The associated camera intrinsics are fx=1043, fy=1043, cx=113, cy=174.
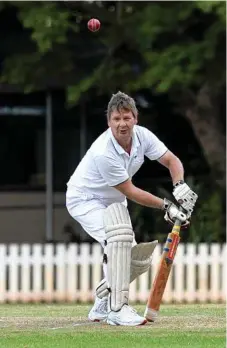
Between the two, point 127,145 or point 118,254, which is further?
point 127,145

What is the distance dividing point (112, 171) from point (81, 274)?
6393 mm

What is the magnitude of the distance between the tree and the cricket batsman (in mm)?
6144

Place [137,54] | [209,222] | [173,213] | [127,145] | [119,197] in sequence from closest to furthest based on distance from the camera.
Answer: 1. [173,213]
2. [127,145]
3. [119,197]
4. [137,54]
5. [209,222]

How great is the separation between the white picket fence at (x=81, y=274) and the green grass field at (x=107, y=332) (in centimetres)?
475

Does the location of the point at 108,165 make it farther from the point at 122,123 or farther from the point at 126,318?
the point at 126,318

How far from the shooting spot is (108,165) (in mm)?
7457

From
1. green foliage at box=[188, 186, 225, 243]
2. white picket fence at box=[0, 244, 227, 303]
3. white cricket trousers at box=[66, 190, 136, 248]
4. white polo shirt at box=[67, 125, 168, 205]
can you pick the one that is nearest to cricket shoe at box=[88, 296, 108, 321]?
white cricket trousers at box=[66, 190, 136, 248]

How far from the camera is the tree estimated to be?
1416cm

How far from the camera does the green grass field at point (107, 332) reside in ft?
21.8

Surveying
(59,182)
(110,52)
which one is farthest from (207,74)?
(59,182)

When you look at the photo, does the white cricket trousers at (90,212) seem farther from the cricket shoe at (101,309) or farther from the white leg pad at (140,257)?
the cricket shoe at (101,309)

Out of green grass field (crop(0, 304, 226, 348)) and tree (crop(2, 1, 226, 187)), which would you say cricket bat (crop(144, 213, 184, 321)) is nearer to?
green grass field (crop(0, 304, 226, 348))

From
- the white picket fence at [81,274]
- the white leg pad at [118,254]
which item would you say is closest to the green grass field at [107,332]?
the white leg pad at [118,254]

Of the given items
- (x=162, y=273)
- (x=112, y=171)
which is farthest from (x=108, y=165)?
(x=162, y=273)
